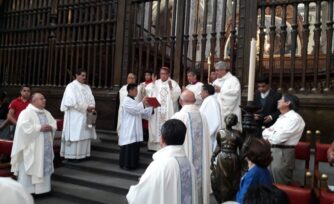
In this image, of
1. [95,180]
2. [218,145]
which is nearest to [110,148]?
[95,180]

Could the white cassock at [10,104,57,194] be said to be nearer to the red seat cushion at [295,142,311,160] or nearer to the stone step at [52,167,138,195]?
the stone step at [52,167,138,195]

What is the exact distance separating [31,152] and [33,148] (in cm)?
6

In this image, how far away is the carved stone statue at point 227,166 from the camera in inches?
156

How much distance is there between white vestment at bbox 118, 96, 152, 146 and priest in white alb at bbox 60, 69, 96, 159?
3.50 ft

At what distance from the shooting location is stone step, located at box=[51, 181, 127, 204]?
18.1ft

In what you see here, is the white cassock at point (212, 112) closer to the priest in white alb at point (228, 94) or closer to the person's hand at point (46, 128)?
the priest in white alb at point (228, 94)

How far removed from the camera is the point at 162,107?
7.30 metres

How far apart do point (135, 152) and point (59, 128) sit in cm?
249

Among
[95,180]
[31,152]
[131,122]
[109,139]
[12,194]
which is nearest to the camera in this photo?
[12,194]

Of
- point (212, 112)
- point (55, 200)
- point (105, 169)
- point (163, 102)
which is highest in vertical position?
point (163, 102)

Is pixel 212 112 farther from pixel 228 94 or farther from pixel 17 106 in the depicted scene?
pixel 17 106

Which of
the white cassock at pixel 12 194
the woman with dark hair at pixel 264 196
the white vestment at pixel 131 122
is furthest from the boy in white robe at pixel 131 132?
the white cassock at pixel 12 194

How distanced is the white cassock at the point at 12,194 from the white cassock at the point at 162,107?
567cm

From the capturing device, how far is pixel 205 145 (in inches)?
191
